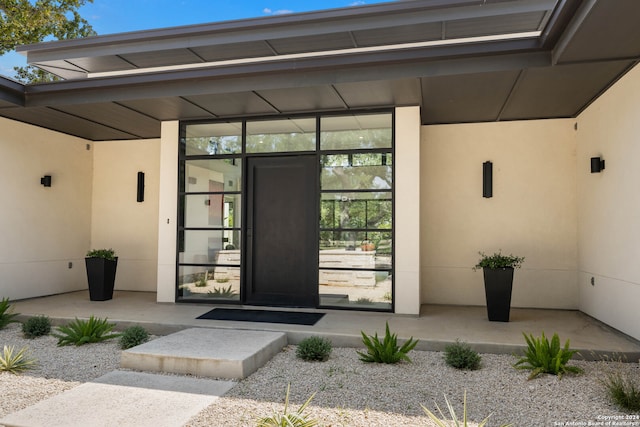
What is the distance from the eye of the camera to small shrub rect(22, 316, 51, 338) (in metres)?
5.11

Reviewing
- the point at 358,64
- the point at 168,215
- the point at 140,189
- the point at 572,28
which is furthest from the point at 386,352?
the point at 140,189

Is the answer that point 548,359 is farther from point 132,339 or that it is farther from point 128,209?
point 128,209

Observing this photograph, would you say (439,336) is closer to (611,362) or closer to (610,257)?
(611,362)

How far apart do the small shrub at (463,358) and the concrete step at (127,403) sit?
2041mm

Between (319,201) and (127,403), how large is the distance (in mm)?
3719

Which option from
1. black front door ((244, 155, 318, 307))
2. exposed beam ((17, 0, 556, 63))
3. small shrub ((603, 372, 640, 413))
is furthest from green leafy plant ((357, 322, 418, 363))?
exposed beam ((17, 0, 556, 63))

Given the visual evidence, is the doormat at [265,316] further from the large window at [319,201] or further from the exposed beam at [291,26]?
the exposed beam at [291,26]

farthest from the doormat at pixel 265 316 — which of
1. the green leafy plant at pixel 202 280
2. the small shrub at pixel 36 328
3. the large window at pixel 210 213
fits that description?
the small shrub at pixel 36 328

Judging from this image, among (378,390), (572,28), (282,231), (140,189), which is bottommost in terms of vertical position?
(378,390)

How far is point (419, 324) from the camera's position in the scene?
5402mm

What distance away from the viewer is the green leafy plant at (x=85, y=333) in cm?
482

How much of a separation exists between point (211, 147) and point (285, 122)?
1252mm

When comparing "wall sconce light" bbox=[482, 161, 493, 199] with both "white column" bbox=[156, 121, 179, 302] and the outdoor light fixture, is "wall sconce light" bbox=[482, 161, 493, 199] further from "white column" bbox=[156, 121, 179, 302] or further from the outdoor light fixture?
the outdoor light fixture

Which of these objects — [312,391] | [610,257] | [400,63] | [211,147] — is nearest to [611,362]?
[610,257]
